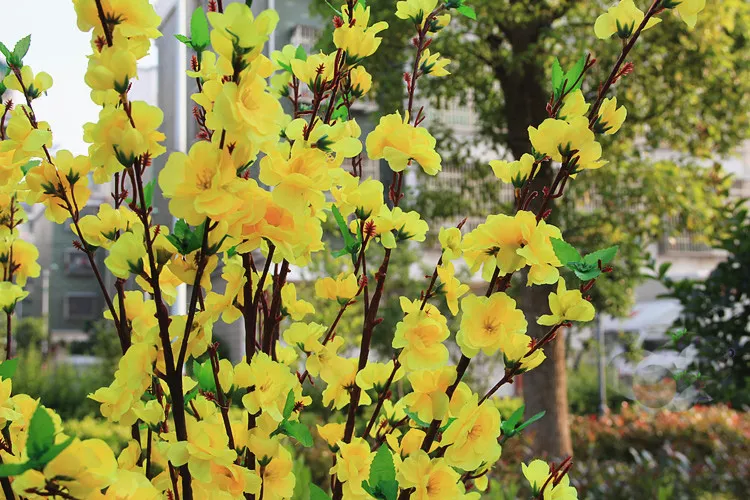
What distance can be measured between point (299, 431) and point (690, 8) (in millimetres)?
485

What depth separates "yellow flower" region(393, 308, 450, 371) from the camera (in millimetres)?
605

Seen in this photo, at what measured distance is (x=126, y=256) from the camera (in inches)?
20.8

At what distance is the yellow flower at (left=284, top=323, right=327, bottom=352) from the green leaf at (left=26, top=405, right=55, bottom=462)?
330mm

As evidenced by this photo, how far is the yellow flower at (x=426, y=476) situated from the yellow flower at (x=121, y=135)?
0.32 metres

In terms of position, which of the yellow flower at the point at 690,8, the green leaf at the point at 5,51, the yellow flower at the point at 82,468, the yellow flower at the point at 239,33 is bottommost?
the yellow flower at the point at 82,468

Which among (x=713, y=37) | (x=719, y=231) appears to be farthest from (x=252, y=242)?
(x=713, y=37)

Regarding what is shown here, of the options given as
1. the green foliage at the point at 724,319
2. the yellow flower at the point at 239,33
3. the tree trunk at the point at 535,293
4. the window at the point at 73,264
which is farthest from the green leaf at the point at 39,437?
the window at the point at 73,264

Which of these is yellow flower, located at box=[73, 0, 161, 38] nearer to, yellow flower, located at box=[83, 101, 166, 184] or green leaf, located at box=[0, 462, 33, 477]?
yellow flower, located at box=[83, 101, 166, 184]

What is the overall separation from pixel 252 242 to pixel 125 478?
183mm

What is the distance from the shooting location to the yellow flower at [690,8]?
23.4 inches

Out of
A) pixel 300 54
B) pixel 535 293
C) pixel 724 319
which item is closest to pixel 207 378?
pixel 300 54

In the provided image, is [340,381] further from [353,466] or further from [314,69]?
[314,69]

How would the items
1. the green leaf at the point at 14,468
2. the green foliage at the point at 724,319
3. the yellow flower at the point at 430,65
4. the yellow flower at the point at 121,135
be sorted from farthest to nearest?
the green foliage at the point at 724,319, the yellow flower at the point at 430,65, the yellow flower at the point at 121,135, the green leaf at the point at 14,468

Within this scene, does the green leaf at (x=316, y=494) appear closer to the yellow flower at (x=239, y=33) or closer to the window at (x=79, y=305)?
the yellow flower at (x=239, y=33)
